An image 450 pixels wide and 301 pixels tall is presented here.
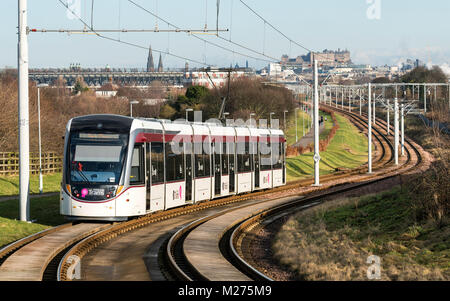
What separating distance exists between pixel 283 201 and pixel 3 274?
Answer: 22.9 m

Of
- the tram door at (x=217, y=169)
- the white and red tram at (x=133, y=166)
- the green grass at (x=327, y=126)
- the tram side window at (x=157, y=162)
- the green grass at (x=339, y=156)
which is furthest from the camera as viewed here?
the green grass at (x=327, y=126)

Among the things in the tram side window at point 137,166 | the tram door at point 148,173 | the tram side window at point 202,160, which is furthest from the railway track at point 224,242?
the tram side window at point 137,166

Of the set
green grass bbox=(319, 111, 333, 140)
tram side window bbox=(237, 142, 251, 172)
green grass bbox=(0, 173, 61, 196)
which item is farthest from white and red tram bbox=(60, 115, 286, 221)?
green grass bbox=(319, 111, 333, 140)

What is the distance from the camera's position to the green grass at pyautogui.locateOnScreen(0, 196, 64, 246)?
76.1 feet

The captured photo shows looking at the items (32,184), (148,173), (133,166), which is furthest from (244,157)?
(32,184)

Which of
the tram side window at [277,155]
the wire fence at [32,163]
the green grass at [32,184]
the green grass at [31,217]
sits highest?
the tram side window at [277,155]

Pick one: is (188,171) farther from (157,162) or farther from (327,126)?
(327,126)

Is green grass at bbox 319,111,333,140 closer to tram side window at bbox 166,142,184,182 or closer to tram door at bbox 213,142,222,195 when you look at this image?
tram door at bbox 213,142,222,195

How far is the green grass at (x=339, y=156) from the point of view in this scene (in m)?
67.5

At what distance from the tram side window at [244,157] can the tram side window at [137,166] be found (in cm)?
1220

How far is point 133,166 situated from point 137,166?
270 mm

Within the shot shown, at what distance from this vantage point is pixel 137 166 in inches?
961

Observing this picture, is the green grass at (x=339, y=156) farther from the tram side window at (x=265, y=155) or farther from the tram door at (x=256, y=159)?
the tram door at (x=256, y=159)
